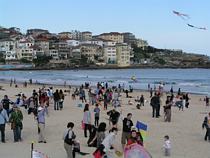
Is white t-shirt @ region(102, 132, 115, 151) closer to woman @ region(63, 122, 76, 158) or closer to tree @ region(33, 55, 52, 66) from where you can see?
woman @ region(63, 122, 76, 158)

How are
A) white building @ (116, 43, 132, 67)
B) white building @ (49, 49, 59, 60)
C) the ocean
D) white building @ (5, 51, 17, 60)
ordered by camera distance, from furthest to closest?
1. white building @ (5, 51, 17, 60)
2. white building @ (116, 43, 132, 67)
3. white building @ (49, 49, 59, 60)
4. the ocean

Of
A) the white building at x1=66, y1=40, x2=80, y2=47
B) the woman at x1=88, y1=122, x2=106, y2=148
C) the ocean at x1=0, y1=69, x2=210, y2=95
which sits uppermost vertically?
the white building at x1=66, y1=40, x2=80, y2=47

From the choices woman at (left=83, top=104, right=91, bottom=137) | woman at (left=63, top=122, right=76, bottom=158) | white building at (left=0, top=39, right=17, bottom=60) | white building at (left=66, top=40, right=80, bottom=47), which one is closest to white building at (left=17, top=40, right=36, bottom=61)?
white building at (left=0, top=39, right=17, bottom=60)

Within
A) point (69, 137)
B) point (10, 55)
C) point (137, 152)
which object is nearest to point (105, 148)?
point (69, 137)

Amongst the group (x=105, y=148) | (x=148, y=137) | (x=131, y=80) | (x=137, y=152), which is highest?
(x=137, y=152)

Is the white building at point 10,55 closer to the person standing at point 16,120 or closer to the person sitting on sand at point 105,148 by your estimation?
the person standing at point 16,120

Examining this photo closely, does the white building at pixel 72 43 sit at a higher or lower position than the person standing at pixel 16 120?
higher

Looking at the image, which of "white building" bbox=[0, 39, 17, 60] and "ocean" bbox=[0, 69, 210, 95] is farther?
"white building" bbox=[0, 39, 17, 60]

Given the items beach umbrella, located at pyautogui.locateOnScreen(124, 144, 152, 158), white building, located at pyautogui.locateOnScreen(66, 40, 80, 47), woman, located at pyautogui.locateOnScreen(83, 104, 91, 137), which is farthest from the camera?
white building, located at pyautogui.locateOnScreen(66, 40, 80, 47)

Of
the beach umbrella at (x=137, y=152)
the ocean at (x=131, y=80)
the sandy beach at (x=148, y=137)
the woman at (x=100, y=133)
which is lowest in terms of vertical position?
the ocean at (x=131, y=80)

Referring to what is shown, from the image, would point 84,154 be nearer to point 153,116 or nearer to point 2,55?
point 153,116

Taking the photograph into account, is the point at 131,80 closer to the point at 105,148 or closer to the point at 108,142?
the point at 108,142

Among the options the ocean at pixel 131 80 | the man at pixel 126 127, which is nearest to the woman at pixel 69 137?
the man at pixel 126 127

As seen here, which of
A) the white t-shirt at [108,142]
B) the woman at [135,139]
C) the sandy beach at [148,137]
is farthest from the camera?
the sandy beach at [148,137]
